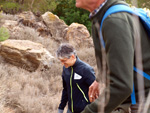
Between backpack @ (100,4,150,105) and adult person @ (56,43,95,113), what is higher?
backpack @ (100,4,150,105)

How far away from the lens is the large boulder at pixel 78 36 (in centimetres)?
1120

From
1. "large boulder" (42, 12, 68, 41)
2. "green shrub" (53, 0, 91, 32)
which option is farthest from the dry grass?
"green shrub" (53, 0, 91, 32)

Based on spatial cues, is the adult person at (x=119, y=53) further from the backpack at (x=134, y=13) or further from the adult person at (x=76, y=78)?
the adult person at (x=76, y=78)

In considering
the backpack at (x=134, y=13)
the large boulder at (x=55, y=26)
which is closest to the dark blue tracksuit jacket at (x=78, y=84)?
the backpack at (x=134, y=13)

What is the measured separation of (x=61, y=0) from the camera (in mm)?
20500

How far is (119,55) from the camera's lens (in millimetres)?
1136

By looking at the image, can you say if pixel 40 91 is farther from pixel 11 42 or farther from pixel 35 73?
pixel 11 42

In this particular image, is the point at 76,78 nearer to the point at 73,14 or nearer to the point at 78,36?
the point at 78,36

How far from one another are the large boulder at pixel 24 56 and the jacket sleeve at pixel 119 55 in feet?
20.8

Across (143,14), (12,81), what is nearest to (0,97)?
(12,81)

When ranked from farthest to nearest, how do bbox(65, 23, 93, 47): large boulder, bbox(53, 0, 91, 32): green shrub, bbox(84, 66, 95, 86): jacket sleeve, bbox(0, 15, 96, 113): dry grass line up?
bbox(53, 0, 91, 32): green shrub < bbox(65, 23, 93, 47): large boulder < bbox(0, 15, 96, 113): dry grass < bbox(84, 66, 95, 86): jacket sleeve

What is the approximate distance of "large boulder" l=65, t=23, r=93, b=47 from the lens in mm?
11195

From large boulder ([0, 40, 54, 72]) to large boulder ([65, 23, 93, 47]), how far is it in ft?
12.3

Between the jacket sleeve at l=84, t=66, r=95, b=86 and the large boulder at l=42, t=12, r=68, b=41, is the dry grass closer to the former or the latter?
the jacket sleeve at l=84, t=66, r=95, b=86
